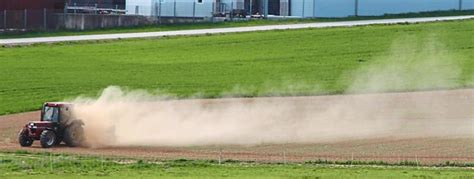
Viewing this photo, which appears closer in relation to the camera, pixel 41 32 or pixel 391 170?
pixel 391 170

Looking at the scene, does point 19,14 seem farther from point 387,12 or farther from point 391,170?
point 391,170

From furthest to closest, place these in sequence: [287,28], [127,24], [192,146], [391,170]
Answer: [127,24] → [287,28] → [192,146] → [391,170]

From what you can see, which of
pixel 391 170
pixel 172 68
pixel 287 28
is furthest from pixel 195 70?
pixel 391 170

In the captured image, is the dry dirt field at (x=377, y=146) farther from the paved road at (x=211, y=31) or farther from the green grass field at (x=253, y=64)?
the paved road at (x=211, y=31)

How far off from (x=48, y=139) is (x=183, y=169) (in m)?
11.2

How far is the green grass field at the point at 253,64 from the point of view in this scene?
69375 millimetres

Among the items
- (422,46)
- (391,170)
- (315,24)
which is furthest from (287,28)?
(391,170)

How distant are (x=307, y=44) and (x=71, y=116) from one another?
4015 centimetres

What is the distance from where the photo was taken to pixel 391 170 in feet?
135

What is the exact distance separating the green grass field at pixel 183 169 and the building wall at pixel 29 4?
6943cm

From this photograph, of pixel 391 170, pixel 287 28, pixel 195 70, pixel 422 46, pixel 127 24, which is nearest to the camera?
pixel 391 170

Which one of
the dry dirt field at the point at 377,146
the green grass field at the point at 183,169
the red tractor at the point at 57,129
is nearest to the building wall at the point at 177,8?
the dry dirt field at the point at 377,146

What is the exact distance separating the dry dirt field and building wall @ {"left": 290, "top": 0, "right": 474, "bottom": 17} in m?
49.0

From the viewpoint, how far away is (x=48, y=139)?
166 ft
